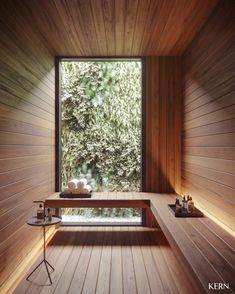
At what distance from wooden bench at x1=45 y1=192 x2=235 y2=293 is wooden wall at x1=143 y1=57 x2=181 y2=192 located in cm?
54

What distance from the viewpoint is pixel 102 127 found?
13.5 feet

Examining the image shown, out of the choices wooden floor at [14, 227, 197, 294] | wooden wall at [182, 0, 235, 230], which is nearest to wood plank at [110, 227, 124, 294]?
wooden floor at [14, 227, 197, 294]

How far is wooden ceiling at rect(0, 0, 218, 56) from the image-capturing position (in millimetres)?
2582

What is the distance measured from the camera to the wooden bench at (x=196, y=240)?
1.49 metres

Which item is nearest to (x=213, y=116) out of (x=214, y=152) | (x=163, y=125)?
(x=214, y=152)

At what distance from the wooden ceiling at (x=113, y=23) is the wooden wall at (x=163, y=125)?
0.27 meters

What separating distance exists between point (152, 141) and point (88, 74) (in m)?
1.47

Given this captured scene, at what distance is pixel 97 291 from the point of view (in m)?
2.31

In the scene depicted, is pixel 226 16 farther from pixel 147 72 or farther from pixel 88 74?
pixel 88 74

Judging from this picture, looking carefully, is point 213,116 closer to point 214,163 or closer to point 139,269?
point 214,163

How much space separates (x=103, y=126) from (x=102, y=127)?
2 centimetres

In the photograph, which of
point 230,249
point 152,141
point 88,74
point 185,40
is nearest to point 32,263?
point 230,249

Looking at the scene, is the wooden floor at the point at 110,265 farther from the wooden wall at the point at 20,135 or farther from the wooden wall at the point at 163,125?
the wooden wall at the point at 163,125

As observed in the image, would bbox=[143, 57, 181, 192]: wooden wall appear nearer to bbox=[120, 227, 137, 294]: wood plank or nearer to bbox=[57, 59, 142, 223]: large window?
bbox=[57, 59, 142, 223]: large window
